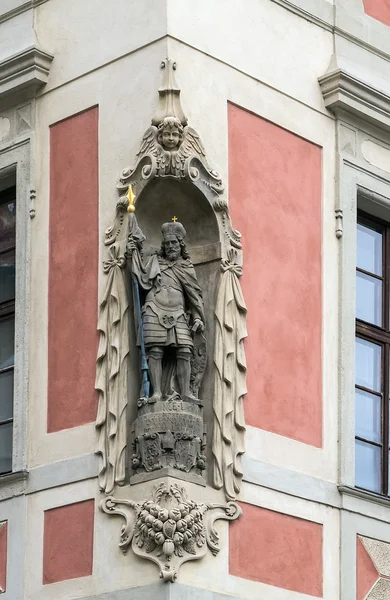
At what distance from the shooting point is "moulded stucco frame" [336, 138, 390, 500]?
19.9 m

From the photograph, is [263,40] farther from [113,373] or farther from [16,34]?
[113,373]

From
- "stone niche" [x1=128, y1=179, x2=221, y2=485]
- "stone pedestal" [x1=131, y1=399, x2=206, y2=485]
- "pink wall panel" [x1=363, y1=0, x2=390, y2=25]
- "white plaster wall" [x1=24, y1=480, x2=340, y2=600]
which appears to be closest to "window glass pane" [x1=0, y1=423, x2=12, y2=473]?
"white plaster wall" [x1=24, y1=480, x2=340, y2=600]

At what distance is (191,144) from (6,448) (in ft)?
10.7

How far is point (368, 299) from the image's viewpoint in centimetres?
2105

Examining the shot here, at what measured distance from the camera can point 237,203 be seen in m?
19.4

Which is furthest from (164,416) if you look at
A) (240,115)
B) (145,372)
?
(240,115)

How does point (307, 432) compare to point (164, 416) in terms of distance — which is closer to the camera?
point (164, 416)

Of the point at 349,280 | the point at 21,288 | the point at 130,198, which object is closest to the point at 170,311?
the point at 130,198

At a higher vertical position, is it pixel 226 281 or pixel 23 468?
pixel 226 281

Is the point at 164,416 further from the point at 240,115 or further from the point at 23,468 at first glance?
the point at 240,115

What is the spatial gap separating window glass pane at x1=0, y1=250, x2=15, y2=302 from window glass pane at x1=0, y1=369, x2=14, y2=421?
2.41 feet

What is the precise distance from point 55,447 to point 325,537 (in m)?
2.40

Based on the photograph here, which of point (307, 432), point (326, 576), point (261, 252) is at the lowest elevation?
point (326, 576)

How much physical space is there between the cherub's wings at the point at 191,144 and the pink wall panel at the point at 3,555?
3.51 metres
